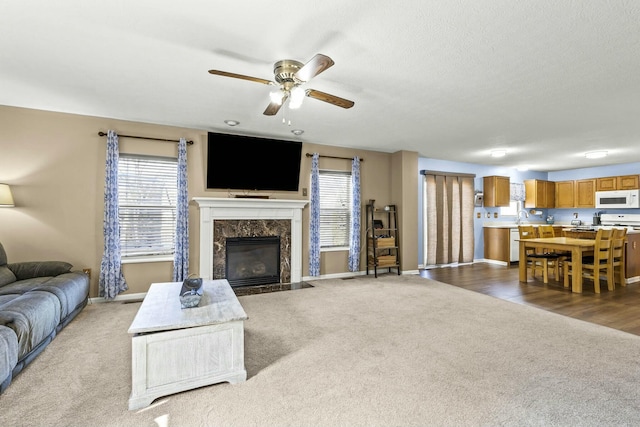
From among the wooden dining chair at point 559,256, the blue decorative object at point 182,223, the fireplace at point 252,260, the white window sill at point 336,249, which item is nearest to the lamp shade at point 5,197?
the blue decorative object at point 182,223

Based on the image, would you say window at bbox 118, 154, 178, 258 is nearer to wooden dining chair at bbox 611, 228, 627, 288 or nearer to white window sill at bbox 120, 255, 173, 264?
white window sill at bbox 120, 255, 173, 264

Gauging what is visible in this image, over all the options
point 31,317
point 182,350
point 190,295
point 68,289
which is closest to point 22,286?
point 68,289

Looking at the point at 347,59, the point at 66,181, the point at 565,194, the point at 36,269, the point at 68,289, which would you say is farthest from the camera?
the point at 565,194

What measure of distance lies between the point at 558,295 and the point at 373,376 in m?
3.81

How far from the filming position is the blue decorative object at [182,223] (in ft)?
14.6

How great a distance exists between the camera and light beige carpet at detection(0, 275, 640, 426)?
5.92 feet

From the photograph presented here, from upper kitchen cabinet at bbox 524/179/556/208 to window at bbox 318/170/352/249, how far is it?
18.3 feet

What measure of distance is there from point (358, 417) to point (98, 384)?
184 centimetres

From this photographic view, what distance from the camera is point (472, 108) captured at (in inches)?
145

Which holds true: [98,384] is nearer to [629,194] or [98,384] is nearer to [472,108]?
[472,108]

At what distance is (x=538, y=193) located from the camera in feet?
26.6

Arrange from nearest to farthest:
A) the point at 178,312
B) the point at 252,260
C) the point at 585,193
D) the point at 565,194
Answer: the point at 178,312 → the point at 252,260 → the point at 585,193 → the point at 565,194

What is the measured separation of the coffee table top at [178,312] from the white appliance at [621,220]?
30.0 feet

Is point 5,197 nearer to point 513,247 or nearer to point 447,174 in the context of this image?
point 447,174
